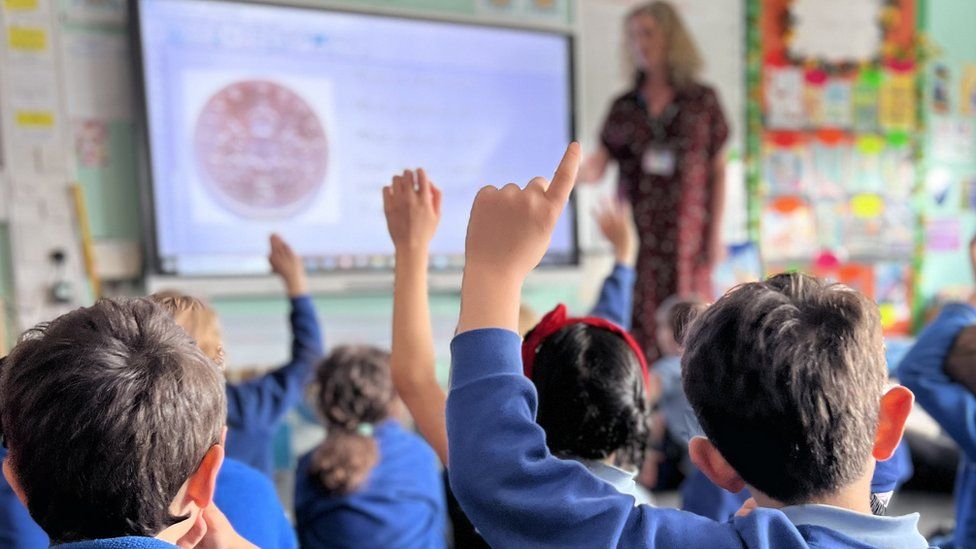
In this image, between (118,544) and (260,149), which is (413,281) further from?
(260,149)

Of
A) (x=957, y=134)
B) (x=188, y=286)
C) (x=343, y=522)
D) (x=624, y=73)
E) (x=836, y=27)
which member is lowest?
(x=343, y=522)

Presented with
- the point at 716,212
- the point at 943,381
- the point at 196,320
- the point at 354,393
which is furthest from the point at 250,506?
the point at 716,212

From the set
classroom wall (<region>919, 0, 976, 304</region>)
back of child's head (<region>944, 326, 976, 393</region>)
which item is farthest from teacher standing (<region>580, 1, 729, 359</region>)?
back of child's head (<region>944, 326, 976, 393</region>)

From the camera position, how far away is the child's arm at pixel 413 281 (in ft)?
2.86

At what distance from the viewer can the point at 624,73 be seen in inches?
141

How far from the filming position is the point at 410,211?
0.87 meters

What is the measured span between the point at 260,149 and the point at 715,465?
2.50m

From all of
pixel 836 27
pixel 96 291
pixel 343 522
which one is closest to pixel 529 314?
pixel 343 522

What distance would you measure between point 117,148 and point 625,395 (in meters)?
2.41

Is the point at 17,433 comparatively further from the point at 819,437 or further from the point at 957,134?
the point at 957,134

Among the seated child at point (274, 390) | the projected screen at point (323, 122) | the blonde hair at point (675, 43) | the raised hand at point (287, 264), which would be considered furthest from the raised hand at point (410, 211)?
the blonde hair at point (675, 43)

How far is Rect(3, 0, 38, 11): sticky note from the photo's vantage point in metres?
2.56

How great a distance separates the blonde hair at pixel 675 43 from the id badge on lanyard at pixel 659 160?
0.93 feet

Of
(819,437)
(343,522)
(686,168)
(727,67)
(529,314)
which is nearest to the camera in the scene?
(819,437)
